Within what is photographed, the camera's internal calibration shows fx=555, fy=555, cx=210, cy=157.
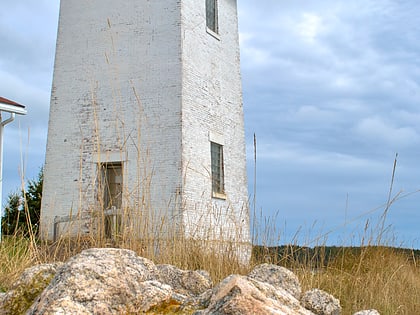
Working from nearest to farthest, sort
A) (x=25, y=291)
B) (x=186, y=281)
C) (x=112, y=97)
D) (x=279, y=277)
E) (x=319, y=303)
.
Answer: (x=25, y=291)
(x=186, y=281)
(x=319, y=303)
(x=279, y=277)
(x=112, y=97)

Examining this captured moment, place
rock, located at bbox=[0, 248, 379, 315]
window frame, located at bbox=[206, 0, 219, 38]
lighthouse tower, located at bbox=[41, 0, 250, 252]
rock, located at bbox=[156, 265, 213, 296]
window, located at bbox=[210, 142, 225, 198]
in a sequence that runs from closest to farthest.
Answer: rock, located at bbox=[0, 248, 379, 315] → rock, located at bbox=[156, 265, 213, 296] → lighthouse tower, located at bbox=[41, 0, 250, 252] → window, located at bbox=[210, 142, 225, 198] → window frame, located at bbox=[206, 0, 219, 38]

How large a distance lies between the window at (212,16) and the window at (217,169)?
8.95 feet

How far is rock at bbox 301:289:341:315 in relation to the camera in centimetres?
387

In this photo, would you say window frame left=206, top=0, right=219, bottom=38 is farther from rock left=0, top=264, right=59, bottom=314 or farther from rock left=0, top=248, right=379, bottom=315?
rock left=0, top=248, right=379, bottom=315

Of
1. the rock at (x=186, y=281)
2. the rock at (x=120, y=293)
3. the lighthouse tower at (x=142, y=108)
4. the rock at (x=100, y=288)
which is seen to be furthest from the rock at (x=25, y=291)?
the lighthouse tower at (x=142, y=108)

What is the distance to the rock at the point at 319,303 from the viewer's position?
3873mm

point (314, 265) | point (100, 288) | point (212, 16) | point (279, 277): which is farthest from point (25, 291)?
point (212, 16)

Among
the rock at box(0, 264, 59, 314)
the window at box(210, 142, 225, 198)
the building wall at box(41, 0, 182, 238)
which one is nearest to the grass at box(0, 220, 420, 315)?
the rock at box(0, 264, 59, 314)

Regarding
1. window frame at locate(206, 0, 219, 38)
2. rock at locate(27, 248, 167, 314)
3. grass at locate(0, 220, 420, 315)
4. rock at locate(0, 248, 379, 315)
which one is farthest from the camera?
window frame at locate(206, 0, 219, 38)

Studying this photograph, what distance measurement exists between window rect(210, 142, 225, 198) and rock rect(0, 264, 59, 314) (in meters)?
8.65

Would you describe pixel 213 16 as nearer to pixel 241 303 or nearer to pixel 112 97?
pixel 112 97

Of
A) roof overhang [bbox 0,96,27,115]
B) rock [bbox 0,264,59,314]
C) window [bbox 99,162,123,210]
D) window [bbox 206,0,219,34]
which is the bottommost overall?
rock [bbox 0,264,59,314]

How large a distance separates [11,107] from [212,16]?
493 centimetres

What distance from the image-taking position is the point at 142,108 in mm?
11164
